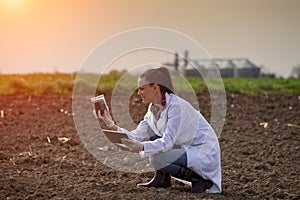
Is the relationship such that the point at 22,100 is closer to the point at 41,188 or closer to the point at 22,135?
the point at 22,135

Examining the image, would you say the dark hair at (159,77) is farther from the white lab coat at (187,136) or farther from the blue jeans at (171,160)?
the blue jeans at (171,160)

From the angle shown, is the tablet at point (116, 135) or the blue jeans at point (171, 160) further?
the blue jeans at point (171, 160)

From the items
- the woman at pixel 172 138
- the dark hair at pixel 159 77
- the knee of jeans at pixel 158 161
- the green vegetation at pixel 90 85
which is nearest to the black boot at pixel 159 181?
the woman at pixel 172 138

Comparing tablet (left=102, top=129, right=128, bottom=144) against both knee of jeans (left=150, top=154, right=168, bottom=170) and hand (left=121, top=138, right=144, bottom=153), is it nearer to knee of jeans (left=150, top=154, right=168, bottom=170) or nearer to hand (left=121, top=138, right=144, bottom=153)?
hand (left=121, top=138, right=144, bottom=153)

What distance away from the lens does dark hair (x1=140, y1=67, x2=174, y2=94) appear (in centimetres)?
497

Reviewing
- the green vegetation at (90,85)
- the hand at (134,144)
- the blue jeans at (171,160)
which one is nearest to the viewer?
the hand at (134,144)

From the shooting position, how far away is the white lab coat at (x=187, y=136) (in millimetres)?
4977

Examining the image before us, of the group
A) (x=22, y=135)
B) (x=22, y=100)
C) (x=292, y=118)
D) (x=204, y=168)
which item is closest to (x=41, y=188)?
(x=204, y=168)

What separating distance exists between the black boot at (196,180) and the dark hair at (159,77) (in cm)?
67

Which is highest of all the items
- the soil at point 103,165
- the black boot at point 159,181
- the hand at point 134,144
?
the hand at point 134,144

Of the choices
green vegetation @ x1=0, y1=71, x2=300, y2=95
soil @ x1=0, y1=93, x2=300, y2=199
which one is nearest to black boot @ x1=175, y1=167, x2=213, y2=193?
soil @ x1=0, y1=93, x2=300, y2=199

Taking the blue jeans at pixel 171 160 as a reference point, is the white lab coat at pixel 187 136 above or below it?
above

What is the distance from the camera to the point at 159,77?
498 cm

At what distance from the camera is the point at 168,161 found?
17.0ft
